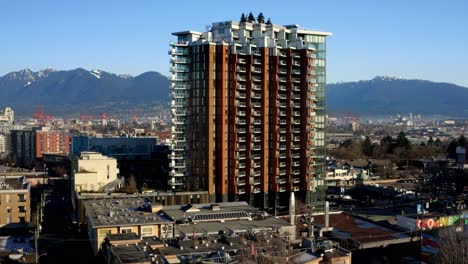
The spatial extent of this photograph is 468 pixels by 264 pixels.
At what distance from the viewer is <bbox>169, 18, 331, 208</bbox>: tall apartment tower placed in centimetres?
3127

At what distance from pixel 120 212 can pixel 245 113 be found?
1039 centimetres

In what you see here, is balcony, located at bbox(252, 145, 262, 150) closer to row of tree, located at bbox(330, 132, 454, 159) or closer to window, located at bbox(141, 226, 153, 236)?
window, located at bbox(141, 226, 153, 236)

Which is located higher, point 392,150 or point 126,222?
point 392,150

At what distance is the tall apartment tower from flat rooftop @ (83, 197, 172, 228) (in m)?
5.23

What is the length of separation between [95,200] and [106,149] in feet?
63.0

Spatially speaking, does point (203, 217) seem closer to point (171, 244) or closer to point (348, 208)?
point (171, 244)

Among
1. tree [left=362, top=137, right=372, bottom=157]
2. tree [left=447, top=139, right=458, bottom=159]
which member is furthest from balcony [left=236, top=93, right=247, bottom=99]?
tree [left=362, top=137, right=372, bottom=157]

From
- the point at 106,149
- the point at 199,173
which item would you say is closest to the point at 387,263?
the point at 199,173

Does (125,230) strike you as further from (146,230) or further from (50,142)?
(50,142)

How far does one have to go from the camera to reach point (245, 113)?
104 ft

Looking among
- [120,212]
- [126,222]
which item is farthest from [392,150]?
[126,222]

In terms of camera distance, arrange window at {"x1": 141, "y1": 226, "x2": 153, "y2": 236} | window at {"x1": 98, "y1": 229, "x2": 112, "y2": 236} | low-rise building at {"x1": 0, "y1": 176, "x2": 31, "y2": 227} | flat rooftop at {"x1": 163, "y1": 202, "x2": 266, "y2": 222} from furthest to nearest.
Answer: low-rise building at {"x1": 0, "y1": 176, "x2": 31, "y2": 227}, flat rooftop at {"x1": 163, "y1": 202, "x2": 266, "y2": 222}, window at {"x1": 141, "y1": 226, "x2": 153, "y2": 236}, window at {"x1": 98, "y1": 229, "x2": 112, "y2": 236}

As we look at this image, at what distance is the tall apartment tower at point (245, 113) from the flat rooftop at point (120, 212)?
17.2 ft

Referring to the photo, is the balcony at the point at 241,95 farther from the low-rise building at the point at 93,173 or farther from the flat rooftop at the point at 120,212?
the low-rise building at the point at 93,173
